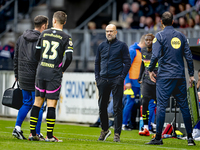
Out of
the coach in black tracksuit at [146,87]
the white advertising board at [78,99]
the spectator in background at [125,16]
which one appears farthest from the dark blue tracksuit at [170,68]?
the spectator in background at [125,16]

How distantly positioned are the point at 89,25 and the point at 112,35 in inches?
413

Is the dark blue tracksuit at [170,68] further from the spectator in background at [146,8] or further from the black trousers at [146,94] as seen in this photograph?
the spectator in background at [146,8]

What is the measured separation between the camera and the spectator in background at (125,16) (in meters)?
18.1

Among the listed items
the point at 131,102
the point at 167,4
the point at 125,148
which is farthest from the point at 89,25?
the point at 125,148

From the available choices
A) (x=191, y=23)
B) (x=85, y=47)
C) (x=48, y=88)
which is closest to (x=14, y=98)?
(x=48, y=88)

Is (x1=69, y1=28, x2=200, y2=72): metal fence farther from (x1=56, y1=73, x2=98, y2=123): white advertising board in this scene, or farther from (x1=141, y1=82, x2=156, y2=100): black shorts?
(x1=141, y1=82, x2=156, y2=100): black shorts

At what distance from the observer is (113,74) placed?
27.2ft

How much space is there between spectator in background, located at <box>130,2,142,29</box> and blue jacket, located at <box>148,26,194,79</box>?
31.7 ft

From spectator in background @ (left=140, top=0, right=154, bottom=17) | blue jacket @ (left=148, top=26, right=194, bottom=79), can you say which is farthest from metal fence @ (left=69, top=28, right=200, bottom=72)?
blue jacket @ (left=148, top=26, right=194, bottom=79)

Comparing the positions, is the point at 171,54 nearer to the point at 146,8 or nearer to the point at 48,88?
the point at 48,88

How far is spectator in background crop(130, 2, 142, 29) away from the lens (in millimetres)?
17781

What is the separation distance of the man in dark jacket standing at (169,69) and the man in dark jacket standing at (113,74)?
71 centimetres

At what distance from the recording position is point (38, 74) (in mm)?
7602

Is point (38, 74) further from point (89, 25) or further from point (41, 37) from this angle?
point (89, 25)
